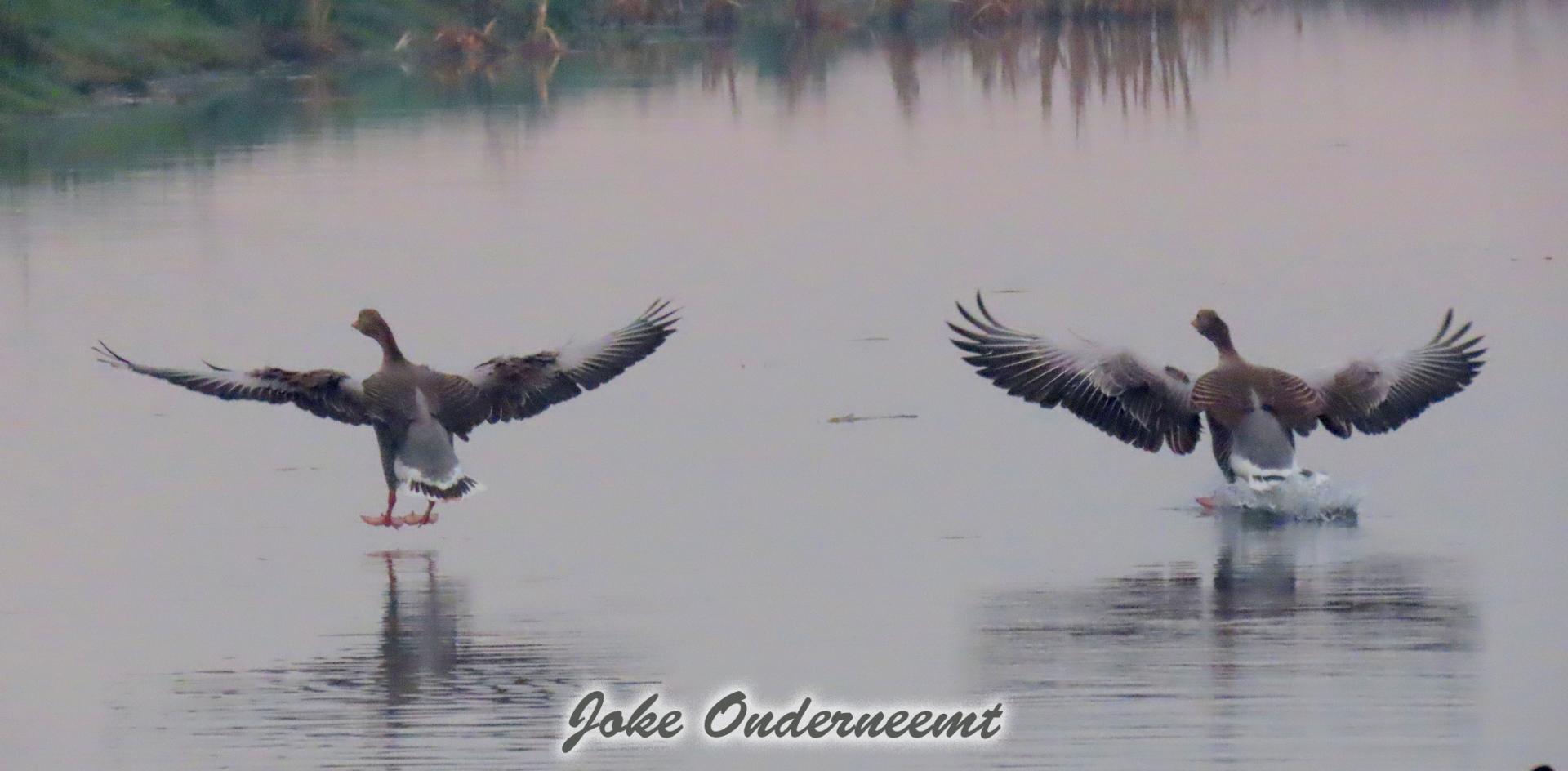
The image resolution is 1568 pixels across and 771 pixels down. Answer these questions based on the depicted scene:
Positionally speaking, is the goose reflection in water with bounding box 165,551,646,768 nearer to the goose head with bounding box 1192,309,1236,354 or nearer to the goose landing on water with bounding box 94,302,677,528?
the goose landing on water with bounding box 94,302,677,528

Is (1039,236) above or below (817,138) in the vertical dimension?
above

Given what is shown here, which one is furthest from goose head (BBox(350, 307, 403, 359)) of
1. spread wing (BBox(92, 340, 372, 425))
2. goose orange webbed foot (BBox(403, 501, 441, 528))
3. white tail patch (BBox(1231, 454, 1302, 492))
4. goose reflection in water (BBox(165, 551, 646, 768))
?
white tail patch (BBox(1231, 454, 1302, 492))

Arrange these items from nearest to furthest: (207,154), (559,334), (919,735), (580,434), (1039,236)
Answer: (919,735)
(580,434)
(559,334)
(1039,236)
(207,154)

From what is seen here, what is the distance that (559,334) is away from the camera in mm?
16703

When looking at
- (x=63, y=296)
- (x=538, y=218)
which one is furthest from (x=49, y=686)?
(x=538, y=218)

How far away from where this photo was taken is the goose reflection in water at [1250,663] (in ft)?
27.5

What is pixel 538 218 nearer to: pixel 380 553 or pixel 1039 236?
pixel 1039 236

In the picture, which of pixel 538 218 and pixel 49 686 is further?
pixel 538 218

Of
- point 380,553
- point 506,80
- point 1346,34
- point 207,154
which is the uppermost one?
point 380,553

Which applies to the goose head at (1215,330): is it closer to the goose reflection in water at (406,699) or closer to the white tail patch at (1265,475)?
the white tail patch at (1265,475)

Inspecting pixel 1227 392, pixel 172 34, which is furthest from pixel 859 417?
pixel 172 34

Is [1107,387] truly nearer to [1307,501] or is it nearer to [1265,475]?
[1265,475]

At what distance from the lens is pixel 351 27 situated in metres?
47.6

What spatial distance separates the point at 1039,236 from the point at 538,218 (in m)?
4.71
